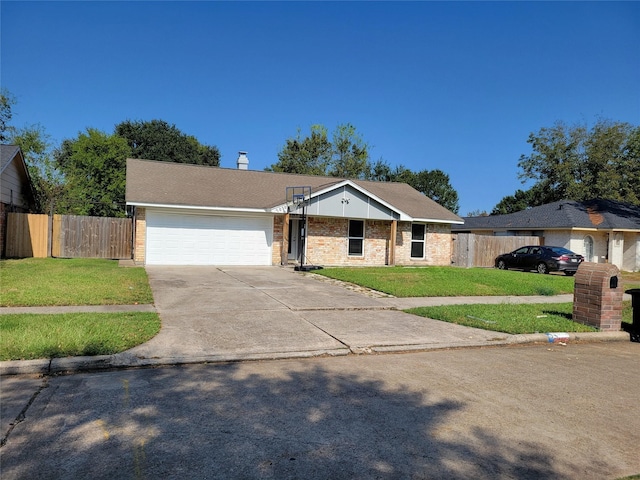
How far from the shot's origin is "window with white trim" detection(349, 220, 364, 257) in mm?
22219

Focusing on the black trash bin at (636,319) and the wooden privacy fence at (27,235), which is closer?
the black trash bin at (636,319)

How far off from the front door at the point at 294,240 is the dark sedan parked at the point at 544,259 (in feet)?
39.1

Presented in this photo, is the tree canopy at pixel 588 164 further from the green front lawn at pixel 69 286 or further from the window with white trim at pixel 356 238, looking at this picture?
the green front lawn at pixel 69 286

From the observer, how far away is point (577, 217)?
2767 centimetres

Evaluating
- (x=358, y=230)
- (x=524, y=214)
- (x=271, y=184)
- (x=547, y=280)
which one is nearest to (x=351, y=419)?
(x=547, y=280)

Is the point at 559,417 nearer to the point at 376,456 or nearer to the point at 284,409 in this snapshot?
the point at 376,456

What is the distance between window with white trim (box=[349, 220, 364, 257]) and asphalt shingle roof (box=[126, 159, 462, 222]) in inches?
68.8

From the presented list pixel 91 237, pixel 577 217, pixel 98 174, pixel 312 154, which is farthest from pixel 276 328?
pixel 312 154

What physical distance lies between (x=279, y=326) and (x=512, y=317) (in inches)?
196

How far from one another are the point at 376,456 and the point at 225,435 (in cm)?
123

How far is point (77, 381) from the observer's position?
494cm

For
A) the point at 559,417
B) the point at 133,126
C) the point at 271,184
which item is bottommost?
the point at 559,417

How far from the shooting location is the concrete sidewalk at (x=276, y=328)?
5.94 meters

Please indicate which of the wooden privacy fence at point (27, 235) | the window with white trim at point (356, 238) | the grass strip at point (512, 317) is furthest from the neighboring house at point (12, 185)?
the grass strip at point (512, 317)
